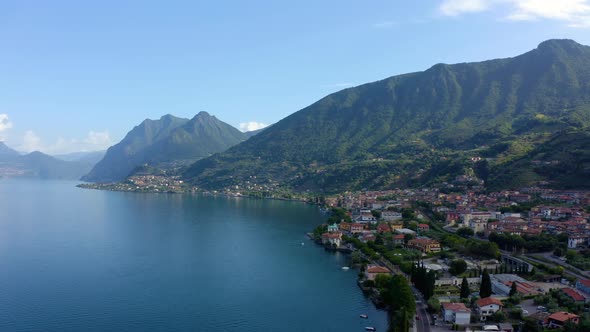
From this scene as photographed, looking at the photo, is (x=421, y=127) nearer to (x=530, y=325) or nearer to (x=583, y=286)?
(x=583, y=286)

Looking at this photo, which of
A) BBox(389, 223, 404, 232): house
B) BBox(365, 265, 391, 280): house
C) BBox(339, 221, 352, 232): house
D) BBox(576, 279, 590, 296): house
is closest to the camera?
BBox(576, 279, 590, 296): house

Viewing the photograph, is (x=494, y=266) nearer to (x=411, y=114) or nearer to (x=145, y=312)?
(x=145, y=312)

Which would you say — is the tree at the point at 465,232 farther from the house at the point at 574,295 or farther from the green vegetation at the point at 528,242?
the house at the point at 574,295

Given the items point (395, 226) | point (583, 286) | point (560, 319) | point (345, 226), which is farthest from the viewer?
point (345, 226)

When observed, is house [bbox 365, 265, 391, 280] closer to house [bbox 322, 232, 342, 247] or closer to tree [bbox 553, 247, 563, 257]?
house [bbox 322, 232, 342, 247]

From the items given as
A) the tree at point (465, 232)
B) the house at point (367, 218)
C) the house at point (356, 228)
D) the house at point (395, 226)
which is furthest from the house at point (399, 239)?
the house at point (367, 218)

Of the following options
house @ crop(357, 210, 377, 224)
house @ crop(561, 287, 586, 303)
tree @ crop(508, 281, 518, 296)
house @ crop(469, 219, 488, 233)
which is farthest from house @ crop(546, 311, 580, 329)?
house @ crop(357, 210, 377, 224)

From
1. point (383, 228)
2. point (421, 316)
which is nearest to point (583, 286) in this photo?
point (421, 316)
